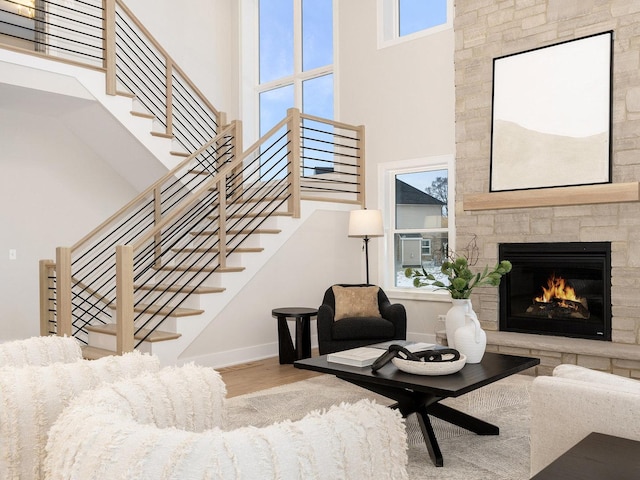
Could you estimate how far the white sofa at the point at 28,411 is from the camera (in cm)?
170

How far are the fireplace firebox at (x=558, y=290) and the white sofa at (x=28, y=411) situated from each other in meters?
4.39

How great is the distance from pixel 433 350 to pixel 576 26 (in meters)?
3.52

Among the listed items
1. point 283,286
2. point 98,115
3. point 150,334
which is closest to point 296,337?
point 283,286

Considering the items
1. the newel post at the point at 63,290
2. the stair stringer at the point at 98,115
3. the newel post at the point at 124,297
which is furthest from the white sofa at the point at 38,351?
the stair stringer at the point at 98,115

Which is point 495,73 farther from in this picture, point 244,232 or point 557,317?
point 244,232

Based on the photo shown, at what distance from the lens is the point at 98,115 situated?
5.93 meters

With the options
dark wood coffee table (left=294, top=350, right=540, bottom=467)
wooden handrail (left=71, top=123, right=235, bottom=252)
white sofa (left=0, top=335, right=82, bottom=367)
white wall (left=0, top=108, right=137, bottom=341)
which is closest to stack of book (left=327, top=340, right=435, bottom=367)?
dark wood coffee table (left=294, top=350, right=540, bottom=467)

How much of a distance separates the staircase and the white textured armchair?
3270 mm

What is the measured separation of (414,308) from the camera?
634 centimetres

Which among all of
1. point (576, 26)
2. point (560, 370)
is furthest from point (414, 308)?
point (560, 370)

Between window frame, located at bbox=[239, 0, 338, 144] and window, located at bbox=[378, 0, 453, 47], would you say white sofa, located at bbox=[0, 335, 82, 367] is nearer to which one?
window, located at bbox=[378, 0, 453, 47]

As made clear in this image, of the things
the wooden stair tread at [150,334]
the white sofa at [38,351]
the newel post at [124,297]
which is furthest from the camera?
the wooden stair tread at [150,334]

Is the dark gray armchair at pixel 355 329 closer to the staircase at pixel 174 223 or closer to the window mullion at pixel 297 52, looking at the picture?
the staircase at pixel 174 223

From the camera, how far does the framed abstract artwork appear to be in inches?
192
